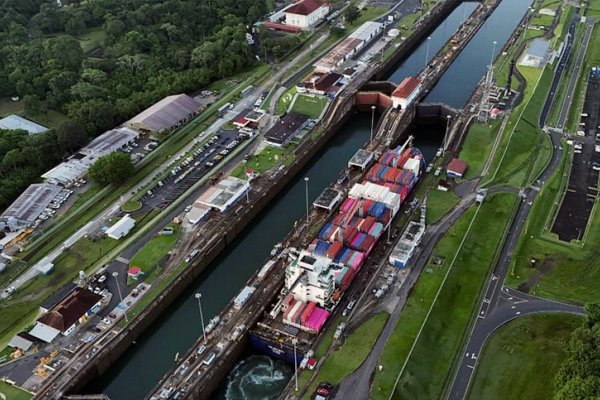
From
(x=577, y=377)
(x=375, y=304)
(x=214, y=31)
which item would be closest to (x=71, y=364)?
(x=375, y=304)

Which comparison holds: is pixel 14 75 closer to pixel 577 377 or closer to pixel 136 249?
pixel 136 249

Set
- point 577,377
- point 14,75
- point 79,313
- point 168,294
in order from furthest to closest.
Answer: point 14,75, point 168,294, point 79,313, point 577,377

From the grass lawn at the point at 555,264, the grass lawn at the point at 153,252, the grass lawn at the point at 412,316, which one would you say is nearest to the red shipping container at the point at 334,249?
the grass lawn at the point at 412,316

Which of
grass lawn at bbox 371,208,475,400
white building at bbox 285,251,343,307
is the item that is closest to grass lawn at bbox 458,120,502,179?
grass lawn at bbox 371,208,475,400

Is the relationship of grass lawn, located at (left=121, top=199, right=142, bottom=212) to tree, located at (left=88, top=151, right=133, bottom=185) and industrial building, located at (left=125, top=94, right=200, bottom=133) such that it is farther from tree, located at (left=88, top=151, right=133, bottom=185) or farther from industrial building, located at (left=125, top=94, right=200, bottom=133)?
industrial building, located at (left=125, top=94, right=200, bottom=133)

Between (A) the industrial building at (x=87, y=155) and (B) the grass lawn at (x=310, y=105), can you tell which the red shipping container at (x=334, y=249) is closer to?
(B) the grass lawn at (x=310, y=105)
